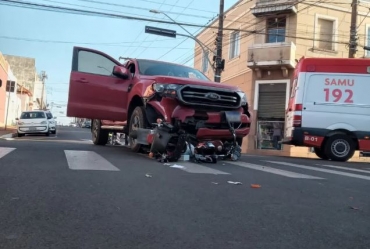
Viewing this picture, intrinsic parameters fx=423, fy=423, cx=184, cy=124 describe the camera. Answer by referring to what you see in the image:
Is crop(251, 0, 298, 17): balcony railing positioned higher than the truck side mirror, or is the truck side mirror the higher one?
crop(251, 0, 298, 17): balcony railing

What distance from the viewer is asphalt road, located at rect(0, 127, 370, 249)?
3.41 meters

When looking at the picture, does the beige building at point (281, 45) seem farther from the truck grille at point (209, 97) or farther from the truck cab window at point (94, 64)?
the truck grille at point (209, 97)

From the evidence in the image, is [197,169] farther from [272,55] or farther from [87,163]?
[272,55]

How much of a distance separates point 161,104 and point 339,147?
6.72 m

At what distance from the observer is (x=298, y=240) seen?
356cm

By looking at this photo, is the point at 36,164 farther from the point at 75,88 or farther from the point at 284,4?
the point at 284,4

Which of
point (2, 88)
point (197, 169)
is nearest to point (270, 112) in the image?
point (197, 169)

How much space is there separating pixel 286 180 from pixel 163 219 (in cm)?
318

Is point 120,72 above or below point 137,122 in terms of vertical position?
above

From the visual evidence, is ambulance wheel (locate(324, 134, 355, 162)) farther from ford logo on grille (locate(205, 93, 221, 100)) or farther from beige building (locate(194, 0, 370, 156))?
beige building (locate(194, 0, 370, 156))

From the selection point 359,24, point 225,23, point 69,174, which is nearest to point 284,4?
point 359,24

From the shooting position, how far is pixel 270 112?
23359 mm

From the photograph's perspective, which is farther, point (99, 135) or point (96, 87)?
point (99, 135)

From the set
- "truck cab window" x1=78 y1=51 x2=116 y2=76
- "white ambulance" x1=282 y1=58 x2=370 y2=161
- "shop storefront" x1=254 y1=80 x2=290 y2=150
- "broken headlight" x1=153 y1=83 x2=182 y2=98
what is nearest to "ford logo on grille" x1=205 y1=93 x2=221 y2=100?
"broken headlight" x1=153 y1=83 x2=182 y2=98
